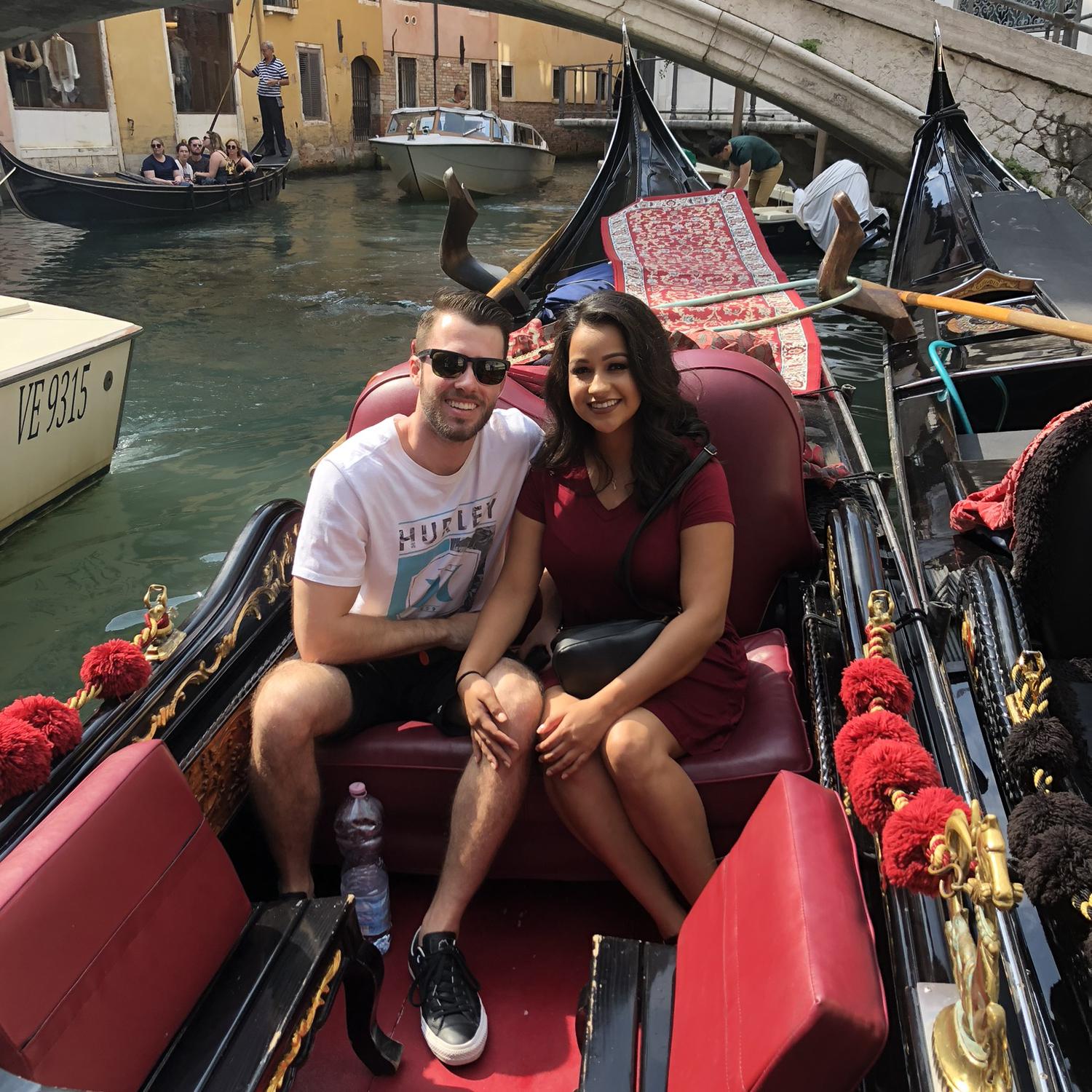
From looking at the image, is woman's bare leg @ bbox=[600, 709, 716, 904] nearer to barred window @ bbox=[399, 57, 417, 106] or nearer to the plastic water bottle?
the plastic water bottle

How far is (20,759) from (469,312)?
0.68 metres

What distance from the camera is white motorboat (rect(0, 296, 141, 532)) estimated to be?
9.83 feet

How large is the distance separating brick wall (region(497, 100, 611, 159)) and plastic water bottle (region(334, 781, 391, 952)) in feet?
60.3

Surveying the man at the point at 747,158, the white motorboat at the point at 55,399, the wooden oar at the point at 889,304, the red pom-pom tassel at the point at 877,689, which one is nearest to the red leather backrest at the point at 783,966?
the red pom-pom tassel at the point at 877,689

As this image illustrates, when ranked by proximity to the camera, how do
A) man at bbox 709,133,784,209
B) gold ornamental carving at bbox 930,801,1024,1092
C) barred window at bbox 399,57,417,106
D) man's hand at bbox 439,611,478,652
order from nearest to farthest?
1. gold ornamental carving at bbox 930,801,1024,1092
2. man's hand at bbox 439,611,478,652
3. man at bbox 709,133,784,209
4. barred window at bbox 399,57,417,106

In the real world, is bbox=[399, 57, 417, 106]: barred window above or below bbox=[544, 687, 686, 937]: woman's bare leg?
below

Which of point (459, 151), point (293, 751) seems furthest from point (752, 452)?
point (459, 151)

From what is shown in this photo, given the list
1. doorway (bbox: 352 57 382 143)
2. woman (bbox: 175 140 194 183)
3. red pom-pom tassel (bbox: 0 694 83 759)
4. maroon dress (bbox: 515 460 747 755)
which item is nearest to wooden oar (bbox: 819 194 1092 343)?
maroon dress (bbox: 515 460 747 755)

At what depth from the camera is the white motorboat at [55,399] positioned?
300 cm

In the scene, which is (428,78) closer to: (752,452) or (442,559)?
(752,452)

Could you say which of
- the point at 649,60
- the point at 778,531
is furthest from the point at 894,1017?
the point at 649,60

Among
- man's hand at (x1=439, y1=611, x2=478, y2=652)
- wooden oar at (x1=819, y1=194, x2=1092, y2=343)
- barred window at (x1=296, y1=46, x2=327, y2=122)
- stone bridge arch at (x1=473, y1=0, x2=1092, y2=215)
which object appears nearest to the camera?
man's hand at (x1=439, y1=611, x2=478, y2=652)

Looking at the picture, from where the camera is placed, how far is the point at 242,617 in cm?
136

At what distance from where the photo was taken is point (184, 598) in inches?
116
